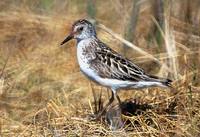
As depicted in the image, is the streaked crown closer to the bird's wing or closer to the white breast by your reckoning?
the white breast

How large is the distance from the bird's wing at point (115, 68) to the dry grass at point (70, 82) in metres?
0.35

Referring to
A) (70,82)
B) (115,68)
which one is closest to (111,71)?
(115,68)

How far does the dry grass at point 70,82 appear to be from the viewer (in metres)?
6.35

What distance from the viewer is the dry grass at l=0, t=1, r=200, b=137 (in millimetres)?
6348

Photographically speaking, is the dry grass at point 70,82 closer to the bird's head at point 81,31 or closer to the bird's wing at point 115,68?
the bird's wing at point 115,68

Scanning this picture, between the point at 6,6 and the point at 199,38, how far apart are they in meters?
2.82

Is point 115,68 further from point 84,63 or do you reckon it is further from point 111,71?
point 84,63

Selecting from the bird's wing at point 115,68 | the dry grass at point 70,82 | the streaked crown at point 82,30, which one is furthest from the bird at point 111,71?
the dry grass at point 70,82

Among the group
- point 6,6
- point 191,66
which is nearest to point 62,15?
point 6,6

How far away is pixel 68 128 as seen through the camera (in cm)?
634

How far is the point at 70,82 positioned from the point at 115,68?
1758mm

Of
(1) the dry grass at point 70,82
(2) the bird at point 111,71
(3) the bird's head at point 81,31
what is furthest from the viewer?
(3) the bird's head at point 81,31

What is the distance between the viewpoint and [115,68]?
6.55 meters

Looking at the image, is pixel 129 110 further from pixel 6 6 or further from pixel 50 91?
A: pixel 6 6
